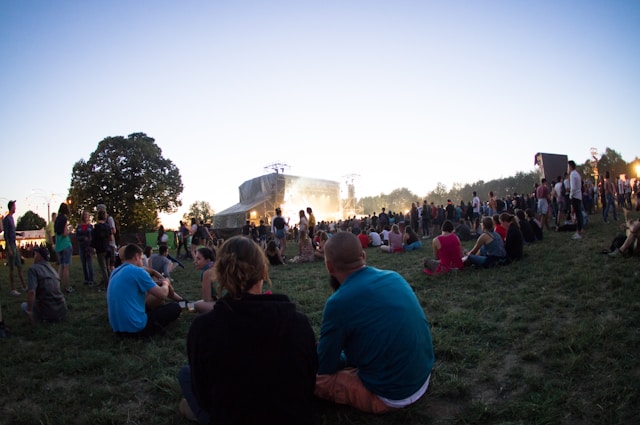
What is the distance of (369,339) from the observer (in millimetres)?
2195

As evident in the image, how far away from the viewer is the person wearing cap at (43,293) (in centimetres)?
502

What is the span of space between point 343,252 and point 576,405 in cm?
186

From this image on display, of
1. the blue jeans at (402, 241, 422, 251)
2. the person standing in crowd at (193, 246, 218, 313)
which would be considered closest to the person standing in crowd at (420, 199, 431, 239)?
the blue jeans at (402, 241, 422, 251)

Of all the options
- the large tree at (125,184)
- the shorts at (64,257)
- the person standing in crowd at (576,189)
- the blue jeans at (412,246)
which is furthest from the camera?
the large tree at (125,184)

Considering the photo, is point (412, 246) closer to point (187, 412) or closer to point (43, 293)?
point (43, 293)

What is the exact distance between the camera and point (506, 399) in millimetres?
2547

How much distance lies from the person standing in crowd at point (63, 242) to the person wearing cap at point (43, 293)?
9.16 ft

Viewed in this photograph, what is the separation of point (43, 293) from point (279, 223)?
28.7 ft

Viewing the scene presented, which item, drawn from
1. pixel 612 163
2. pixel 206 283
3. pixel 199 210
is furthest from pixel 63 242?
pixel 199 210

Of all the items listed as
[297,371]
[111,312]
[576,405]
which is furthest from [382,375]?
[111,312]

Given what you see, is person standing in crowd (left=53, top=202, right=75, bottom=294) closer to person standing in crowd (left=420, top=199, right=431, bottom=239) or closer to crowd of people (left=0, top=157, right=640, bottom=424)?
crowd of people (left=0, top=157, right=640, bottom=424)

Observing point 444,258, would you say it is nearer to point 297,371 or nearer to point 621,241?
point 621,241

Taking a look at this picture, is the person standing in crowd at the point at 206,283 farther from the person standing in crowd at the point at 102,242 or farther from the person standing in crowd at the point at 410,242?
the person standing in crowd at the point at 410,242

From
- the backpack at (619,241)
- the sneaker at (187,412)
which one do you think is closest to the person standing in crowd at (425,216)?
the backpack at (619,241)
